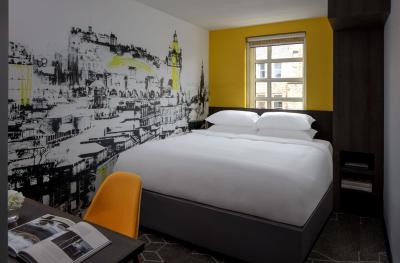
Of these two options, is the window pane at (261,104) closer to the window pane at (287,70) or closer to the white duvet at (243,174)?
the window pane at (287,70)

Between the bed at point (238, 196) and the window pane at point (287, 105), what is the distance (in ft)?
5.04

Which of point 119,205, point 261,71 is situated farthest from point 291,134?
point 119,205

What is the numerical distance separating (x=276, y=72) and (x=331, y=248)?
111 inches

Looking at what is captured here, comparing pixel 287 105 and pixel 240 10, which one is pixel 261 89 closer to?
pixel 287 105

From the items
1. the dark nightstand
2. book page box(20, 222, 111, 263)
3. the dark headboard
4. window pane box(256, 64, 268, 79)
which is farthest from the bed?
window pane box(256, 64, 268, 79)

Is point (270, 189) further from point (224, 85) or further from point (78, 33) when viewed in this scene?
point (224, 85)

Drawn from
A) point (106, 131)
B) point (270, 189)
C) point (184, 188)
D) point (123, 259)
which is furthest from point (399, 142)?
point (106, 131)

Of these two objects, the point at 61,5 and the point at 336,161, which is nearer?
the point at 61,5

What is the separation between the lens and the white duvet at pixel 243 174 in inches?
79.7

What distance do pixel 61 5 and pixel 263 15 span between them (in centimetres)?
251

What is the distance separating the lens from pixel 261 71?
4707 mm

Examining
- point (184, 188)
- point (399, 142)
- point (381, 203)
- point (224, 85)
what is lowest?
point (381, 203)

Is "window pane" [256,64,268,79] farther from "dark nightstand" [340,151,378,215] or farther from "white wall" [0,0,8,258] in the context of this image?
"white wall" [0,0,8,258]

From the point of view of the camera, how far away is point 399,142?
1.93m
